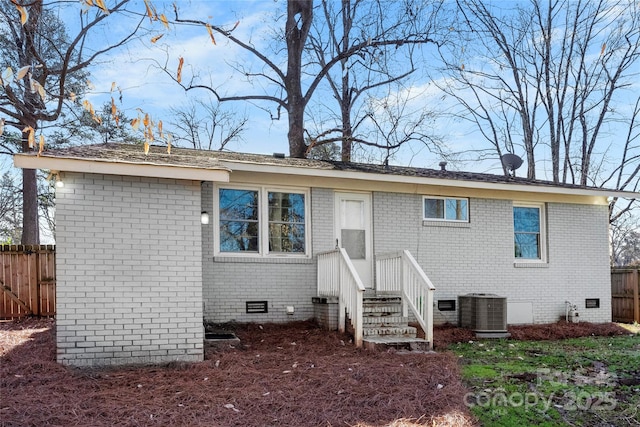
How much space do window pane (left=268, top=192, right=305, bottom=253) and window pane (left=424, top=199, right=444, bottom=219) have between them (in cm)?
271

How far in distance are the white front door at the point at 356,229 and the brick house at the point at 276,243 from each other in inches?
0.8

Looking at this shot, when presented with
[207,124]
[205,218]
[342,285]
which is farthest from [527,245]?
[207,124]

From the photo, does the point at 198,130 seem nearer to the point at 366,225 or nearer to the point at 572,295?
the point at 366,225

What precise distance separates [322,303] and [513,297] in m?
4.73

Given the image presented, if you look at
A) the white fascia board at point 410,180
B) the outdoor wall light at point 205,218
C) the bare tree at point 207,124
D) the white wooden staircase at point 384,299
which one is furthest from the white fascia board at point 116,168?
the bare tree at point 207,124

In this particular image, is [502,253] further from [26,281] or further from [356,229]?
[26,281]

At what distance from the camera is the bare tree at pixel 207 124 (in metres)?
22.8

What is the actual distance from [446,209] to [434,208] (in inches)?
11.8

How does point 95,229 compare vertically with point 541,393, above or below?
above

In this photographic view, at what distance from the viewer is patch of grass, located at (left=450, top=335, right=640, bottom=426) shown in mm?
5516

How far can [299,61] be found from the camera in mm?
19281

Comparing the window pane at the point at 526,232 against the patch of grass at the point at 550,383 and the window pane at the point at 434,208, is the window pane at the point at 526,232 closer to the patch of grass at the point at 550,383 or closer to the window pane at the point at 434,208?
the window pane at the point at 434,208

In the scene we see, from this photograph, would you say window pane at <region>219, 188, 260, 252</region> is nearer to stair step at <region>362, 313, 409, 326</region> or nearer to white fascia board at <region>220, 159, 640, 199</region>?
white fascia board at <region>220, 159, 640, 199</region>

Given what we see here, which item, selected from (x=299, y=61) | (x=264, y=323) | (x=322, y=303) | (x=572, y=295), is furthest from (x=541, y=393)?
(x=299, y=61)
